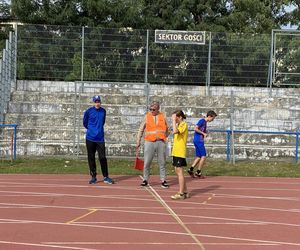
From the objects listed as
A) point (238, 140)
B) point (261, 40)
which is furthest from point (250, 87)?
point (238, 140)

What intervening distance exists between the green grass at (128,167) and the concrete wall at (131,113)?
4.02 ft

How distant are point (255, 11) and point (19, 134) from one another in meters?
21.1

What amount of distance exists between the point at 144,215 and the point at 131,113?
12175 mm

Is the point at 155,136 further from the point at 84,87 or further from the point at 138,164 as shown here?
the point at 84,87

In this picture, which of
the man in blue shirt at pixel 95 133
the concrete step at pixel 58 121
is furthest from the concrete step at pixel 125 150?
the man in blue shirt at pixel 95 133

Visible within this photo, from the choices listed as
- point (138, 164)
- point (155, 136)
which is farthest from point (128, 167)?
point (155, 136)

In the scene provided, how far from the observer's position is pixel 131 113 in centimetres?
2153

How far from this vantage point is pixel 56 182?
45.5ft

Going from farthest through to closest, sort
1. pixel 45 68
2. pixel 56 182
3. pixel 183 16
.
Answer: pixel 183 16
pixel 45 68
pixel 56 182

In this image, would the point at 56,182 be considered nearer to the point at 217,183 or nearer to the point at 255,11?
the point at 217,183

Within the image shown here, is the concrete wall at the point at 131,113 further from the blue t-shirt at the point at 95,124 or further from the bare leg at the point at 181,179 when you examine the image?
the bare leg at the point at 181,179

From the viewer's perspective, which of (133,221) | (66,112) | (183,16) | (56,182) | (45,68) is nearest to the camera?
(133,221)

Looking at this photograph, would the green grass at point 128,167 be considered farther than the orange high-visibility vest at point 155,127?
Yes

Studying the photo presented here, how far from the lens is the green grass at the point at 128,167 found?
16.1 metres
